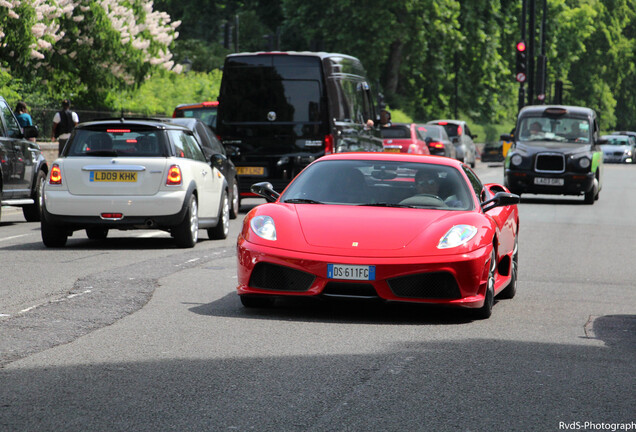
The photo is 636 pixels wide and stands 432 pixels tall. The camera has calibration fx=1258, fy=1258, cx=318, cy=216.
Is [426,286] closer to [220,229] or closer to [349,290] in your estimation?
[349,290]

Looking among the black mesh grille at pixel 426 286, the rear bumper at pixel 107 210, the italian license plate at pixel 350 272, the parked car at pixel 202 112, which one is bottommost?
Result: the parked car at pixel 202 112

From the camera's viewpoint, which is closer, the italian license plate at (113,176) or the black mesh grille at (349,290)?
the black mesh grille at (349,290)

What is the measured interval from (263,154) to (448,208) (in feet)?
40.7

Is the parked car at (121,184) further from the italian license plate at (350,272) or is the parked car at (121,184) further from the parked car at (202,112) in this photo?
the parked car at (202,112)

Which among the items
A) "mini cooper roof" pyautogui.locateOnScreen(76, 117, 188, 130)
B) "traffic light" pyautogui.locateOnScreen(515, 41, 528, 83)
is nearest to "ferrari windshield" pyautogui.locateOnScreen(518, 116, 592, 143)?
"mini cooper roof" pyautogui.locateOnScreen(76, 117, 188, 130)

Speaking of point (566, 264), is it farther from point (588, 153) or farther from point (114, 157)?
point (588, 153)

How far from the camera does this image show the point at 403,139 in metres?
35.1

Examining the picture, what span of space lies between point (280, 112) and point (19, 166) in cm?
486

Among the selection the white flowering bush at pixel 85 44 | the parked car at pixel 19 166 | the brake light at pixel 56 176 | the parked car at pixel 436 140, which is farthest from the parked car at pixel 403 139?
the brake light at pixel 56 176

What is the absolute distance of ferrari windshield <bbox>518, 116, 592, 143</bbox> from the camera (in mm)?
28438

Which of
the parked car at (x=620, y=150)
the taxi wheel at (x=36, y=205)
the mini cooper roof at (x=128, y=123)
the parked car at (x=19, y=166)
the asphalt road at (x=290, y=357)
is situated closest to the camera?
the asphalt road at (x=290, y=357)

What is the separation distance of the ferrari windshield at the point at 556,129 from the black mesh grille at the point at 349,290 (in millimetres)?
20108

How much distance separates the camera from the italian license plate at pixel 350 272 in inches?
351

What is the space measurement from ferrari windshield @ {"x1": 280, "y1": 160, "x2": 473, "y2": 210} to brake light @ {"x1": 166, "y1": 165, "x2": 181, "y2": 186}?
4.55m
